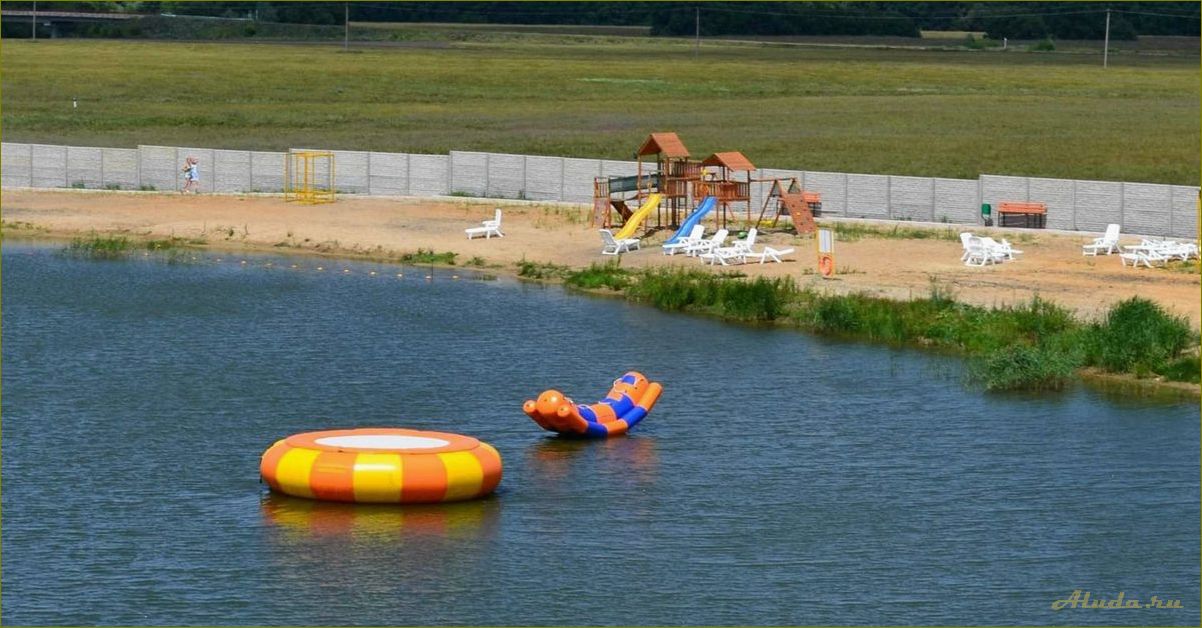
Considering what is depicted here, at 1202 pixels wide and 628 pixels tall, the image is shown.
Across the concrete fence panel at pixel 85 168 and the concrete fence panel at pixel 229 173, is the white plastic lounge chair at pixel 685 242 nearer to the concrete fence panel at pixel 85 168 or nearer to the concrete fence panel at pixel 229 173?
the concrete fence panel at pixel 229 173

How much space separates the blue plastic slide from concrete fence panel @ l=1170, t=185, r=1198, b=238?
15.6m

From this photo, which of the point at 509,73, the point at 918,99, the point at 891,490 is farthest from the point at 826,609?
the point at 509,73

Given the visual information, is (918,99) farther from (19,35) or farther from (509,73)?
(19,35)

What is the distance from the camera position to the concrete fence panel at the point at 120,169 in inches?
3172

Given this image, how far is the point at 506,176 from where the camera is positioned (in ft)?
252

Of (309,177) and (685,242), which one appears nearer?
(685,242)

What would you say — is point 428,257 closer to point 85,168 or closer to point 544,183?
point 544,183

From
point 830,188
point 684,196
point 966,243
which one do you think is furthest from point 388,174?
point 966,243

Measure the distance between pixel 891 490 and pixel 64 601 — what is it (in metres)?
14.7

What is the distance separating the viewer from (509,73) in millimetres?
147875

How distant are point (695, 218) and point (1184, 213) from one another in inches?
648

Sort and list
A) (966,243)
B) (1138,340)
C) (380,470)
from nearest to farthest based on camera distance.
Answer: (380,470) → (1138,340) → (966,243)

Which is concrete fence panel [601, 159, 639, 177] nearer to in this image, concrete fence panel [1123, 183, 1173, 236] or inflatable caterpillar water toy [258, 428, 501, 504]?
concrete fence panel [1123, 183, 1173, 236]

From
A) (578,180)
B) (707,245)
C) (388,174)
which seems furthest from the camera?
(388,174)
